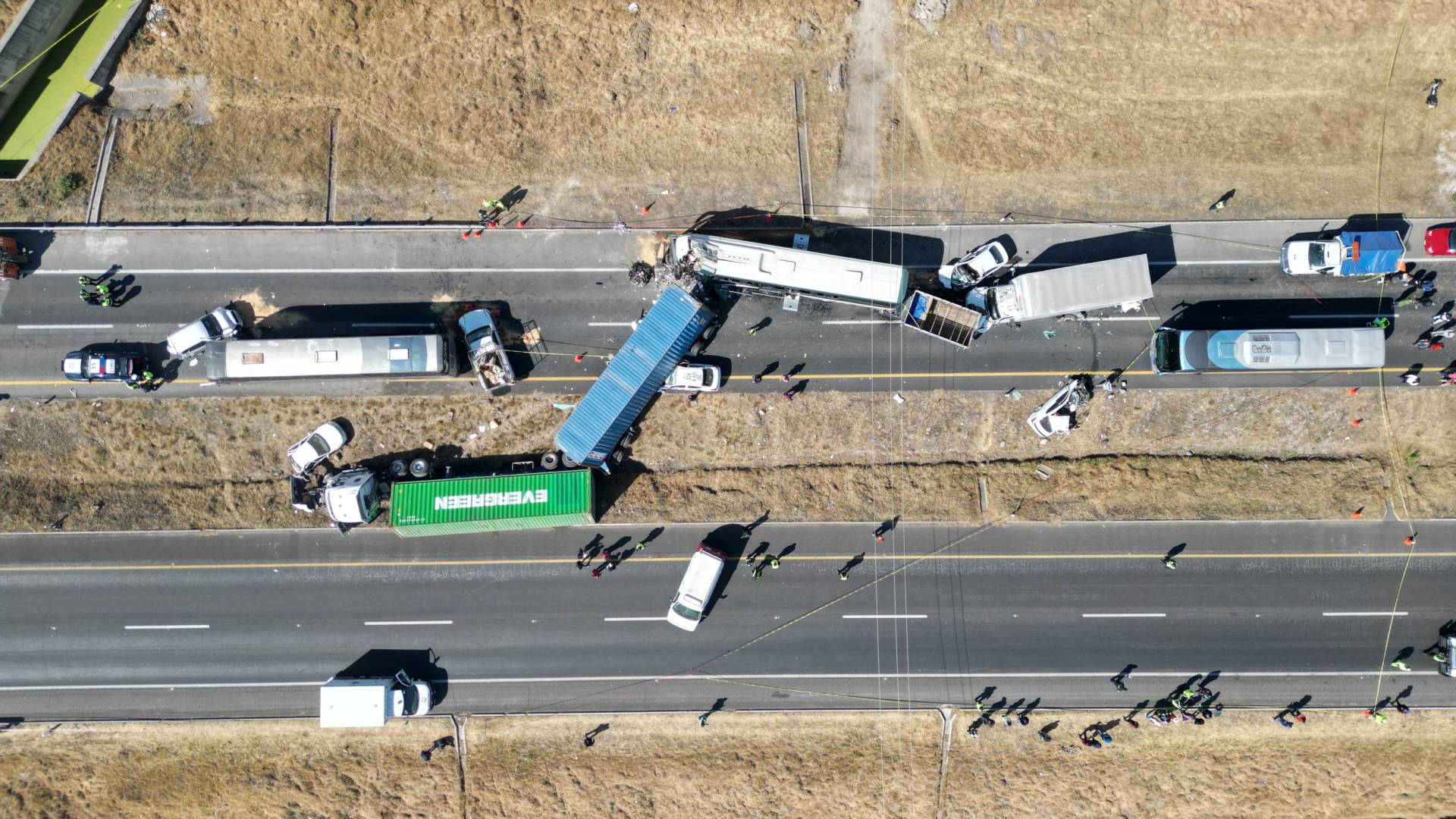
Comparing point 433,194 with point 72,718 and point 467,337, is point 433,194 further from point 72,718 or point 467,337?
point 72,718

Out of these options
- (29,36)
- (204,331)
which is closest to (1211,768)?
(204,331)

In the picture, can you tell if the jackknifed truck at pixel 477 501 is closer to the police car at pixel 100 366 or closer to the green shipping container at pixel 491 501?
the green shipping container at pixel 491 501

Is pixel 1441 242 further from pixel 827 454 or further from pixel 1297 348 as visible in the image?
pixel 827 454

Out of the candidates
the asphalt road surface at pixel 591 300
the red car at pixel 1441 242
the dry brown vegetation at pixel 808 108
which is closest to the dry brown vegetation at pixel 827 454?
the asphalt road surface at pixel 591 300

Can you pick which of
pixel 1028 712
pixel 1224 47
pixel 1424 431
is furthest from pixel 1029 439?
pixel 1224 47

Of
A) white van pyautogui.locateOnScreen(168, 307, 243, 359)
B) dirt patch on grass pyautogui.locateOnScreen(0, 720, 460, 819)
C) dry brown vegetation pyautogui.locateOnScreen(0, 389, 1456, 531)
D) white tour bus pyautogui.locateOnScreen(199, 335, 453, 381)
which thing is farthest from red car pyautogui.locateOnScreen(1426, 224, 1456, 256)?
white van pyautogui.locateOnScreen(168, 307, 243, 359)
